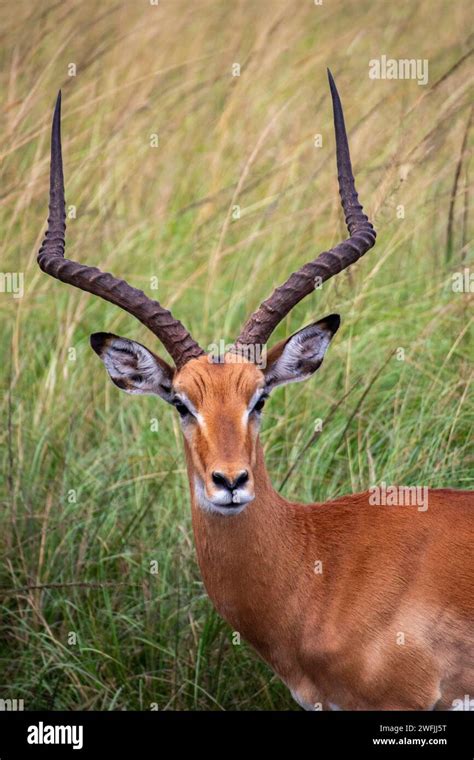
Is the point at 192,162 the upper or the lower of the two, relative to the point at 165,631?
upper

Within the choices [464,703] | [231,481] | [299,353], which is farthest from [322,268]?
[464,703]

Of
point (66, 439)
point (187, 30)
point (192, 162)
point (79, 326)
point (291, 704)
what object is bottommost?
point (291, 704)

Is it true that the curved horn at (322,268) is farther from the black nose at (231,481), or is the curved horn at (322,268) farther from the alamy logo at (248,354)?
the black nose at (231,481)

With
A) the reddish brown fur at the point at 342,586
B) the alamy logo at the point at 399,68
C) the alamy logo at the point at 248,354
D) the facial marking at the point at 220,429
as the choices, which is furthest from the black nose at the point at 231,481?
the alamy logo at the point at 399,68

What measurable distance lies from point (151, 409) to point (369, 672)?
3375 millimetres

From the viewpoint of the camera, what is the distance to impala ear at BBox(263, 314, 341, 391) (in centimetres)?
697

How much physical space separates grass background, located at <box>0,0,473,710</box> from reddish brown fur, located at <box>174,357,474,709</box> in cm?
138

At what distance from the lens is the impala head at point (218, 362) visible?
6289 millimetres

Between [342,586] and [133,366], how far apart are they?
156 centimetres

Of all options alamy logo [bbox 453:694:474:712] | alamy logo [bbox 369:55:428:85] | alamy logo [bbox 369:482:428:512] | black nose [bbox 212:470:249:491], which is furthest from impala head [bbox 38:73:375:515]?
alamy logo [bbox 369:55:428:85]

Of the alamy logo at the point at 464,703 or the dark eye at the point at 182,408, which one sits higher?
the dark eye at the point at 182,408

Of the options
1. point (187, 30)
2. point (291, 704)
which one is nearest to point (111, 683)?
point (291, 704)

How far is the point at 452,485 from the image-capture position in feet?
28.3

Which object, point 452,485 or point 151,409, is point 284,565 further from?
point 151,409
